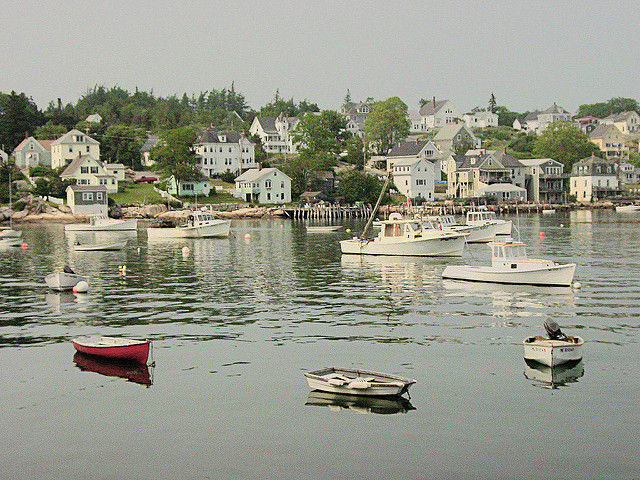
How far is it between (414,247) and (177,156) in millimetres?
87010

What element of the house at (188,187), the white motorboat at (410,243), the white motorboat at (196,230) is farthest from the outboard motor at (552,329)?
the house at (188,187)

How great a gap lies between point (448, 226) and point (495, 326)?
47.7m

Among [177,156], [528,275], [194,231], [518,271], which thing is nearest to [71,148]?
[177,156]

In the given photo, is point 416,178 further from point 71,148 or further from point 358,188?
point 71,148

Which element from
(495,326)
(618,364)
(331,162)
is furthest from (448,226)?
(331,162)

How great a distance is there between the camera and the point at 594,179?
165 m

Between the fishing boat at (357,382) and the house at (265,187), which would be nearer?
the fishing boat at (357,382)

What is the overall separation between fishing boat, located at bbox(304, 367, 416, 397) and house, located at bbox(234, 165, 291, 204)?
121 metres

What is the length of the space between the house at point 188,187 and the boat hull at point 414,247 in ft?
273

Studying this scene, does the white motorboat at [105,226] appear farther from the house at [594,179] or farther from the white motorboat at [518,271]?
the house at [594,179]

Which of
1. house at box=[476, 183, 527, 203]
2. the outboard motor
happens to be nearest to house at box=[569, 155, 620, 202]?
house at box=[476, 183, 527, 203]

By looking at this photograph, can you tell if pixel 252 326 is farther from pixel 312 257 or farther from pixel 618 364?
pixel 312 257

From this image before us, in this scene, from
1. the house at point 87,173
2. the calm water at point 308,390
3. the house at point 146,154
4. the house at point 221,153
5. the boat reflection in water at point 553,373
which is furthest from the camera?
the house at point 146,154

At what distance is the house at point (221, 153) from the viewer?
15950cm
